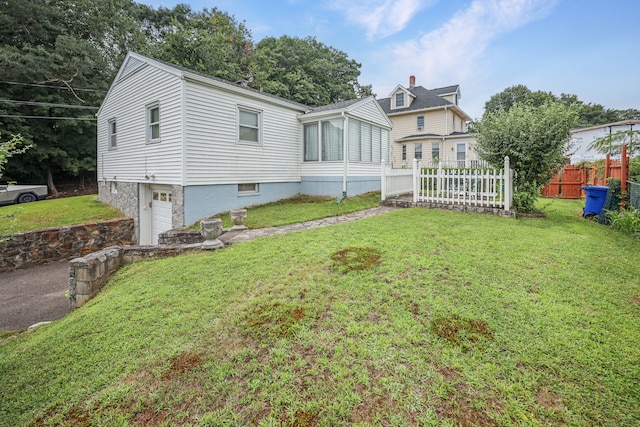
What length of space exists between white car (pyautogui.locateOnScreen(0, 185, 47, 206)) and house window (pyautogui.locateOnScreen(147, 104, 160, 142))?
378 inches

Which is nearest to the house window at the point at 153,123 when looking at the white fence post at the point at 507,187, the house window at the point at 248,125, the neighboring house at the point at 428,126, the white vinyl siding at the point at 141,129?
the white vinyl siding at the point at 141,129

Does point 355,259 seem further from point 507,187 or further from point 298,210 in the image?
point 507,187

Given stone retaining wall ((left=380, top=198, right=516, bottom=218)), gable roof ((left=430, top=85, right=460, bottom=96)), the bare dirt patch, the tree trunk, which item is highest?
gable roof ((left=430, top=85, right=460, bottom=96))

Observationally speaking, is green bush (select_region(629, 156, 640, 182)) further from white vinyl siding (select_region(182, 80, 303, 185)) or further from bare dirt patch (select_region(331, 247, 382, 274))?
white vinyl siding (select_region(182, 80, 303, 185))

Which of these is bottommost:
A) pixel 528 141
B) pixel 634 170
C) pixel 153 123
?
pixel 634 170

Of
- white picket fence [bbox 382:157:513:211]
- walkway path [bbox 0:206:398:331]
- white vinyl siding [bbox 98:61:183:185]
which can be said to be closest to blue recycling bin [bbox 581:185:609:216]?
white picket fence [bbox 382:157:513:211]

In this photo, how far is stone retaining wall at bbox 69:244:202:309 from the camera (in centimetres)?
486

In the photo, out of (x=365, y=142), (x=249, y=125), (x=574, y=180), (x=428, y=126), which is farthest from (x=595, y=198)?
→ (x=428, y=126)

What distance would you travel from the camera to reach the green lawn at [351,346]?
194 cm

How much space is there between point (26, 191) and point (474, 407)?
20.7m

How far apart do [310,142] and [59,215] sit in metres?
9.65

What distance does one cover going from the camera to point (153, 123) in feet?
31.5

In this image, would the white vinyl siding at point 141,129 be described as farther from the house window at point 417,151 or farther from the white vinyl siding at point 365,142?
the house window at point 417,151

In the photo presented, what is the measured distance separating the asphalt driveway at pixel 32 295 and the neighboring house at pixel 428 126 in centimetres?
1972
